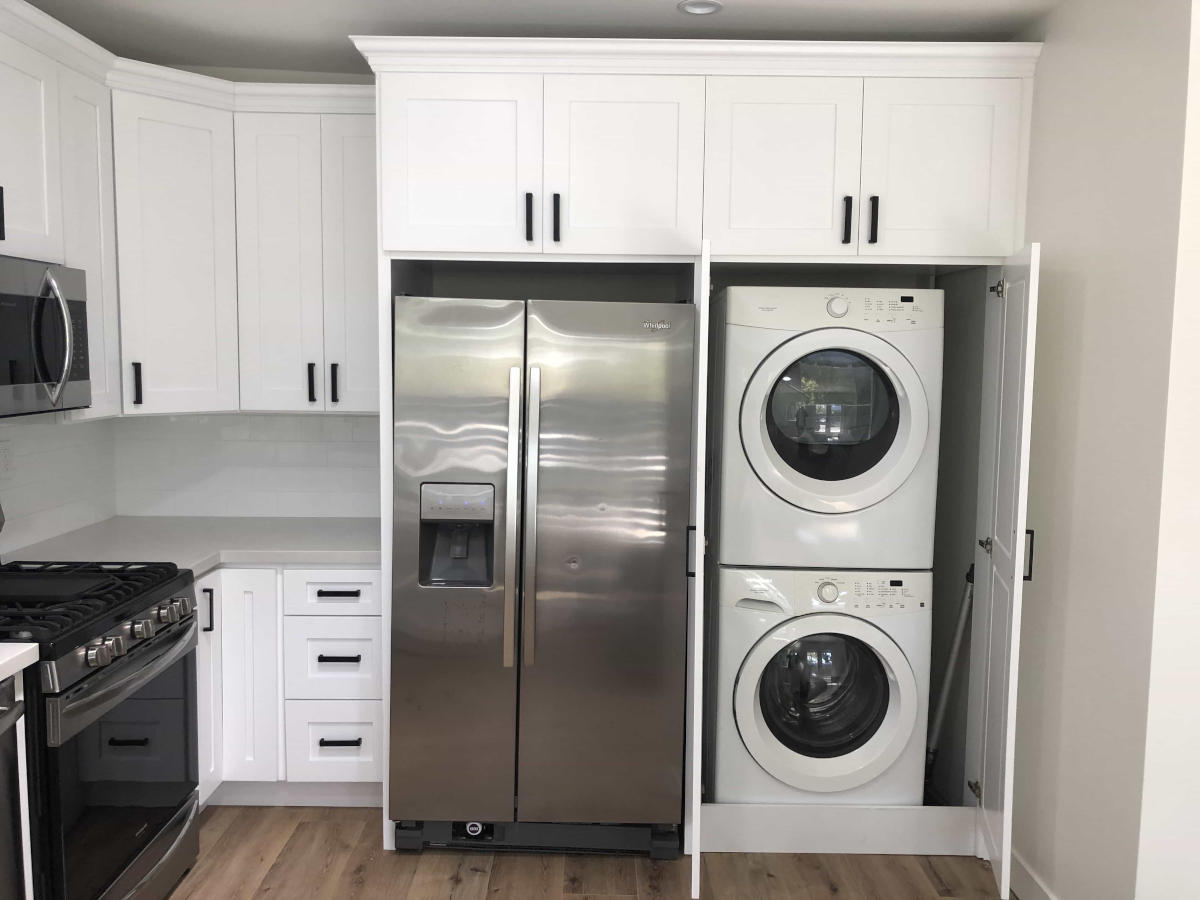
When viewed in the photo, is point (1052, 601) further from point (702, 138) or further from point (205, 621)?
point (205, 621)

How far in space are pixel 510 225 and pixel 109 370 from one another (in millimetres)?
1344

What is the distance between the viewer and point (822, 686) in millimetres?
3039

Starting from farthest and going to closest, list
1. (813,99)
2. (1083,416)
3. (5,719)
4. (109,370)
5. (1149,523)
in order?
(109,370) < (813,99) < (1083,416) < (1149,523) < (5,719)

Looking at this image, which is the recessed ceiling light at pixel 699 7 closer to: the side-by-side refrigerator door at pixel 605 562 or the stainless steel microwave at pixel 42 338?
the side-by-side refrigerator door at pixel 605 562

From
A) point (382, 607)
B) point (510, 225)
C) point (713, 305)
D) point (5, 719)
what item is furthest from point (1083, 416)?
point (5, 719)

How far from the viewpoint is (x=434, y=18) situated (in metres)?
2.85

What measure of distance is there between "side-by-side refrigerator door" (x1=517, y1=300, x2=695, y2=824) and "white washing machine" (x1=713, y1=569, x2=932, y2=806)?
20cm

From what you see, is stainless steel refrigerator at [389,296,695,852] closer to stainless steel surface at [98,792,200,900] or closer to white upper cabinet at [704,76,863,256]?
white upper cabinet at [704,76,863,256]

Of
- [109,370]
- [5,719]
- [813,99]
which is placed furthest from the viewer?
[109,370]

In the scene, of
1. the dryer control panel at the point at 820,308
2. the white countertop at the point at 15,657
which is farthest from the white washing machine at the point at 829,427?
the white countertop at the point at 15,657

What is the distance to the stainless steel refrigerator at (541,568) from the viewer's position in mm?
2768

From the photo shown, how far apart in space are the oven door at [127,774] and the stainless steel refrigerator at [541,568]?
588mm

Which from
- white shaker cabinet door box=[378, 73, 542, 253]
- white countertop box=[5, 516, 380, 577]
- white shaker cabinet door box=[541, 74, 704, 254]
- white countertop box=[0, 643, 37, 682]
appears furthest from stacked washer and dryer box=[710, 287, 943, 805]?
white countertop box=[0, 643, 37, 682]

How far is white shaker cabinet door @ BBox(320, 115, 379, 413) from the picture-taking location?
10.6ft
